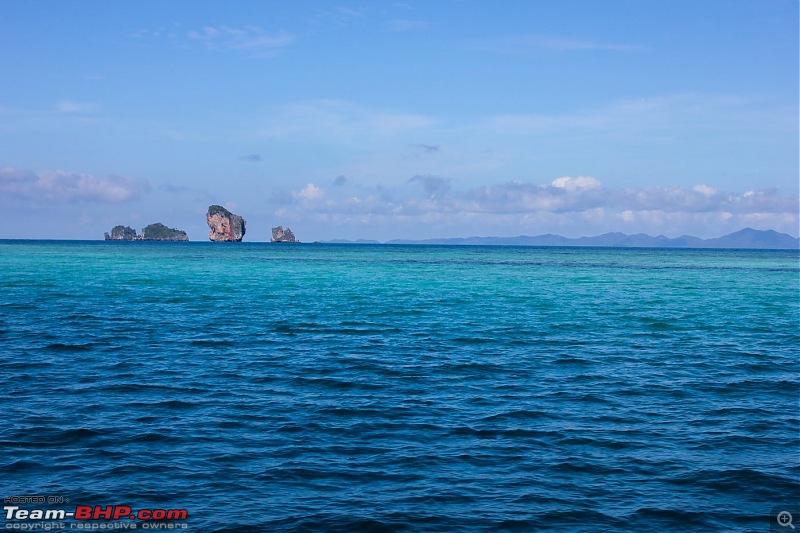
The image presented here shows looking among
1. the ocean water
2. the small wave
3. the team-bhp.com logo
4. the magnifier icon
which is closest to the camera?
the team-bhp.com logo

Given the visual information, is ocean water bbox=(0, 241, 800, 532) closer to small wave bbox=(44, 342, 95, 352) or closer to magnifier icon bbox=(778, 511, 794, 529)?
small wave bbox=(44, 342, 95, 352)

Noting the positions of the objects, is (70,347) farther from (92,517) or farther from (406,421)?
(92,517)

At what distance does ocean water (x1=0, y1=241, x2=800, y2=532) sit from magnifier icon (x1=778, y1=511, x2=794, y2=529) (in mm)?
293

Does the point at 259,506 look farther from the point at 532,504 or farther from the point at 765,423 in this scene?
the point at 765,423

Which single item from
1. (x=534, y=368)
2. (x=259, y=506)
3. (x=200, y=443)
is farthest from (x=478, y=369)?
(x=259, y=506)

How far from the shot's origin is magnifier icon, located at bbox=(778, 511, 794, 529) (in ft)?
41.8

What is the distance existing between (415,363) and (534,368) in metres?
4.62

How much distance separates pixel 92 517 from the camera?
491 inches

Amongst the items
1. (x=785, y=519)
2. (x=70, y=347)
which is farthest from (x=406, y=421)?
(x=70, y=347)

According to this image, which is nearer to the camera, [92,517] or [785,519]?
[92,517]

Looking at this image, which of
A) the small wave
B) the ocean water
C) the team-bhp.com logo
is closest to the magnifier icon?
the ocean water

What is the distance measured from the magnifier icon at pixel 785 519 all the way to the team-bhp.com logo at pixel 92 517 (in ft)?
36.7

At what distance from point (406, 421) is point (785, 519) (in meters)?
9.13

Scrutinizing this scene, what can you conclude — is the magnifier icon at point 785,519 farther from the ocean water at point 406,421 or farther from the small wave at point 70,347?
the small wave at point 70,347
